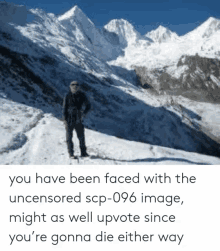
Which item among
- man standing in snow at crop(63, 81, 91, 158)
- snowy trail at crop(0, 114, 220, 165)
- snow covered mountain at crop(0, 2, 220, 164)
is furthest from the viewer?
snow covered mountain at crop(0, 2, 220, 164)

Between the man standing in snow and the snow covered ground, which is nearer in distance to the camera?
the man standing in snow

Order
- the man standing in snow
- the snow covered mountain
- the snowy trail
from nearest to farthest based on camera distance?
the man standing in snow
the snowy trail
the snow covered mountain

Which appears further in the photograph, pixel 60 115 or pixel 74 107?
pixel 60 115

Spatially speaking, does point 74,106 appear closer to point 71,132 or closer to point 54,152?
point 71,132

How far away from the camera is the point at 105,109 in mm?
45625

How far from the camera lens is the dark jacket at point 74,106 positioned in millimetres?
4922

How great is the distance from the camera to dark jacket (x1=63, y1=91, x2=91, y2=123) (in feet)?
16.1

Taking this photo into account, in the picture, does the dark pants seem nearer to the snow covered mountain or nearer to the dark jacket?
the dark jacket

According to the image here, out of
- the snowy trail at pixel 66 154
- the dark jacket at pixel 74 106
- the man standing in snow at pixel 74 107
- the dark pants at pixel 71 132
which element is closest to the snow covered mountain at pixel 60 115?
the snowy trail at pixel 66 154

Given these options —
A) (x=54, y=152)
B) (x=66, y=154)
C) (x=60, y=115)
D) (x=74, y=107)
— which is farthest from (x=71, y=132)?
(x=60, y=115)

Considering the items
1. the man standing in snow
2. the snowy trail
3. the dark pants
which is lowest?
the snowy trail

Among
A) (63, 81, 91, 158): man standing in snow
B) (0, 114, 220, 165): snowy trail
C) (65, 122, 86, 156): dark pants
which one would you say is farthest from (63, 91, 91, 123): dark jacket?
(0, 114, 220, 165): snowy trail

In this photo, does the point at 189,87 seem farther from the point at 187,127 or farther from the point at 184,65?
the point at 187,127

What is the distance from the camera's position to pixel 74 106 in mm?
4969
